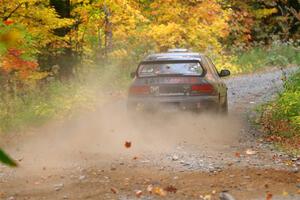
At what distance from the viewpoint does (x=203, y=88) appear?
10.7m

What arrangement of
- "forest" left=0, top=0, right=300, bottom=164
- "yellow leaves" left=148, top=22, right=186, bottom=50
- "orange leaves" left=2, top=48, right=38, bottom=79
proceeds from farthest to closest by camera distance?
"yellow leaves" left=148, top=22, right=186, bottom=50, "forest" left=0, top=0, right=300, bottom=164, "orange leaves" left=2, top=48, right=38, bottom=79

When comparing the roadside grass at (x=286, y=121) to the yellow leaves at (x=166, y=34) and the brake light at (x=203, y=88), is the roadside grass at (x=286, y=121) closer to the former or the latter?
the brake light at (x=203, y=88)

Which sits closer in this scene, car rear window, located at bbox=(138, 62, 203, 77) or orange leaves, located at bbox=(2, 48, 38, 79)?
car rear window, located at bbox=(138, 62, 203, 77)

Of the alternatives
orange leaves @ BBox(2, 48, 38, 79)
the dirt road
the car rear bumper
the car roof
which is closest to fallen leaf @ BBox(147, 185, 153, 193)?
the dirt road

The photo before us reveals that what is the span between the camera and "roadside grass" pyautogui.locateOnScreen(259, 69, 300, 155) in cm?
969

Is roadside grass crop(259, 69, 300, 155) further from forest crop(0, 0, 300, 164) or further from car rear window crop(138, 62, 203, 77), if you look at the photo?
car rear window crop(138, 62, 203, 77)

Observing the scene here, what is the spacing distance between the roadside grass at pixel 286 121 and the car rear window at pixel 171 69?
5.97 feet

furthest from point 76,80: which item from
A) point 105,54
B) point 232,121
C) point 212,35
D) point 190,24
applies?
point 212,35

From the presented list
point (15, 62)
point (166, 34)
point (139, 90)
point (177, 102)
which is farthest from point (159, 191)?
point (166, 34)

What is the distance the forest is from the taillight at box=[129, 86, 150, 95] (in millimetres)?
2192

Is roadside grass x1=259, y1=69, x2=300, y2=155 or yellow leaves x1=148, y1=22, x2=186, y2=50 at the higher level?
yellow leaves x1=148, y1=22, x2=186, y2=50

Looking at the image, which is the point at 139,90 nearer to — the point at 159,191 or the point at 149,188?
the point at 149,188

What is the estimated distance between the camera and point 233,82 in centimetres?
2186

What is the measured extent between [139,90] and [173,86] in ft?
2.21
